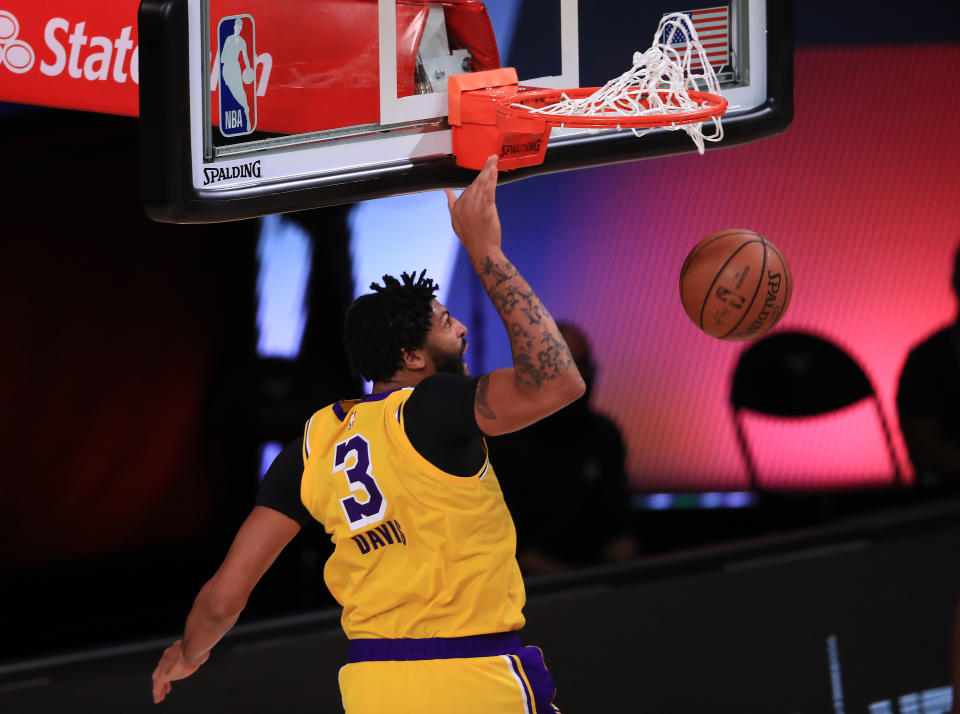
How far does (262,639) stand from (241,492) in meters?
0.63

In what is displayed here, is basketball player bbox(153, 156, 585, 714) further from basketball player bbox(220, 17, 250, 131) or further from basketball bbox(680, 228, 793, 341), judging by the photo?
basketball bbox(680, 228, 793, 341)

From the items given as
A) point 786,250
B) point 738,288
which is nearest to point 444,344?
point 738,288

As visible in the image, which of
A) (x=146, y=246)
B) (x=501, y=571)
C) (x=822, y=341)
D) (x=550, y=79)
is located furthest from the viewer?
(x=822, y=341)

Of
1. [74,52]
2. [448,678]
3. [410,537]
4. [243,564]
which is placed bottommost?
→ [448,678]

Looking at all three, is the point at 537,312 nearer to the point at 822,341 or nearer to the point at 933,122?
the point at 822,341

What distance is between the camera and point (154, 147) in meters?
2.18

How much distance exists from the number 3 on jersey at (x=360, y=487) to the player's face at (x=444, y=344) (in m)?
0.29

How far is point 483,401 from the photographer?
7.00 feet

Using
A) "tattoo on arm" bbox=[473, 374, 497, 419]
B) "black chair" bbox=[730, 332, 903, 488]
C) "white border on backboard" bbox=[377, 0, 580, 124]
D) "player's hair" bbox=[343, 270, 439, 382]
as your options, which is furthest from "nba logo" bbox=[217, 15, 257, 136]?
"black chair" bbox=[730, 332, 903, 488]

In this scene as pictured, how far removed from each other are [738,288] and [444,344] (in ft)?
2.84

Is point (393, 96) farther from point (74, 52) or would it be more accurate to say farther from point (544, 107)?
point (74, 52)

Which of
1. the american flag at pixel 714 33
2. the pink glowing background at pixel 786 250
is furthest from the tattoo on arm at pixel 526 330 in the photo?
the pink glowing background at pixel 786 250

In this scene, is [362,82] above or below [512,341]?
above

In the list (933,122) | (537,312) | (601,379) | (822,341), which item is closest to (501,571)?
(537,312)
